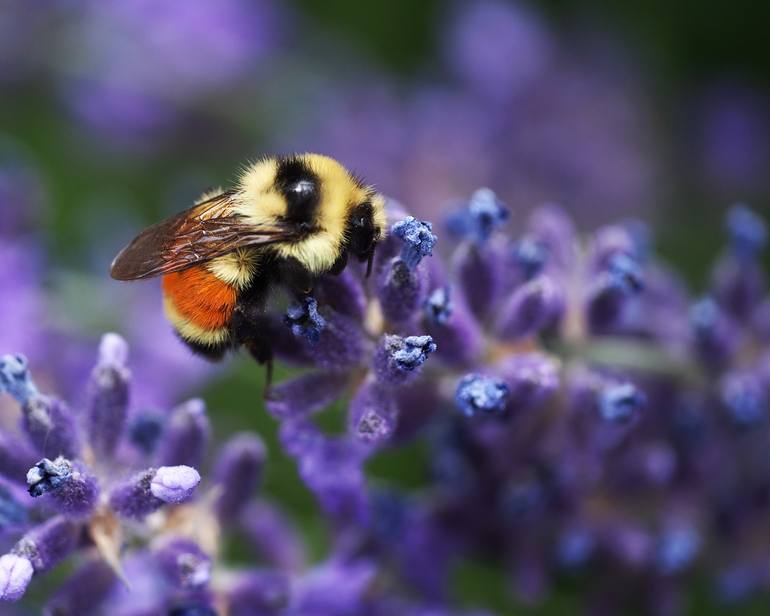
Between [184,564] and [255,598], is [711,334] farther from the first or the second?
[184,564]

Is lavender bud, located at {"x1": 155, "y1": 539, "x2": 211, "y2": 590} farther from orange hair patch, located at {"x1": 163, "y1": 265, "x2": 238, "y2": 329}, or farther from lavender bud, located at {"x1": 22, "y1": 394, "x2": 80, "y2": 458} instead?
orange hair patch, located at {"x1": 163, "y1": 265, "x2": 238, "y2": 329}

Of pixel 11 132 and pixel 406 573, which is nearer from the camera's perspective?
pixel 406 573

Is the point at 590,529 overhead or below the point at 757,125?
below

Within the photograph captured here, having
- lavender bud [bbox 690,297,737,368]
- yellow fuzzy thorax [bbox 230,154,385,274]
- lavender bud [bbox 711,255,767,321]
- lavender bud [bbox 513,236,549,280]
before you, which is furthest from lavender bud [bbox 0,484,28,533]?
lavender bud [bbox 711,255,767,321]

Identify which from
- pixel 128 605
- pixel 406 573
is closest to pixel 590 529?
pixel 406 573

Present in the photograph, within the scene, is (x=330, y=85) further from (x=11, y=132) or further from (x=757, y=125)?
(x=757, y=125)

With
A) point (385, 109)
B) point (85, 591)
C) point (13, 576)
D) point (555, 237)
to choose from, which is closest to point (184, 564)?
point (85, 591)
